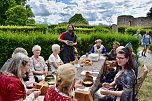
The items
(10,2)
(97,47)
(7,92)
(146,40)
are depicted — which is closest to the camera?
(7,92)

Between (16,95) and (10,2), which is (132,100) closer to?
(16,95)

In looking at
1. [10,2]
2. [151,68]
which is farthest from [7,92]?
[10,2]

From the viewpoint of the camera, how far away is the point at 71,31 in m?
7.64

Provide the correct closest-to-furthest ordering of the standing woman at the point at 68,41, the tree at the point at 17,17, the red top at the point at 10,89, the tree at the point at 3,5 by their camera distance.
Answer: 1. the red top at the point at 10,89
2. the standing woman at the point at 68,41
3. the tree at the point at 17,17
4. the tree at the point at 3,5

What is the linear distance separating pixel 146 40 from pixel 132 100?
1228 cm

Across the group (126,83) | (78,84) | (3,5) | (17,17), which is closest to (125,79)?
(126,83)

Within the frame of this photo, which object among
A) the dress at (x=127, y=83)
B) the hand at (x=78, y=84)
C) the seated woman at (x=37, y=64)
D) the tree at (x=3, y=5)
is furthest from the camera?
the tree at (x=3, y=5)

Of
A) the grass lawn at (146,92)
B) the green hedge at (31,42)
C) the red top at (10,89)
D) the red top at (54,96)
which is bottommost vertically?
the grass lawn at (146,92)

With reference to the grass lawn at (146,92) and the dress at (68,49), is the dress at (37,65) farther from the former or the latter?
the grass lawn at (146,92)

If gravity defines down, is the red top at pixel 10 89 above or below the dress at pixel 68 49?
above

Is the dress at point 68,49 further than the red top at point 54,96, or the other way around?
the dress at point 68,49

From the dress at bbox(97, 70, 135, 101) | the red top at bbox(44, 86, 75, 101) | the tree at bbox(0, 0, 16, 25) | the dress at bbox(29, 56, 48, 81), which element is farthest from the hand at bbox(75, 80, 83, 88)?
the tree at bbox(0, 0, 16, 25)

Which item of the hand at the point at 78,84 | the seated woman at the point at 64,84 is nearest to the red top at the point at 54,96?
the seated woman at the point at 64,84

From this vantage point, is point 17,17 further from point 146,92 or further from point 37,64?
point 37,64
